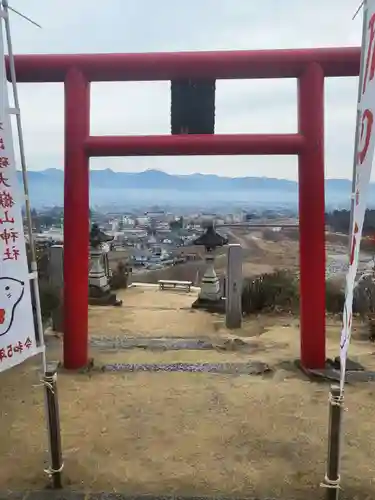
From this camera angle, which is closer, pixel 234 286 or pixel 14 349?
pixel 14 349

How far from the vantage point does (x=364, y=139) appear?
2.54 meters

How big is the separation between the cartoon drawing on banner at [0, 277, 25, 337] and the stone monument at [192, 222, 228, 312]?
512 cm

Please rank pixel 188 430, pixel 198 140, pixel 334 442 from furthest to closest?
1. pixel 198 140
2. pixel 188 430
3. pixel 334 442

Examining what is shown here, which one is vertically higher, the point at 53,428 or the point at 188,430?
the point at 53,428

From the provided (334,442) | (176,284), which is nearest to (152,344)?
(334,442)

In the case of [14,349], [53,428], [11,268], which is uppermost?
[11,268]

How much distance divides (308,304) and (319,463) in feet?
5.85

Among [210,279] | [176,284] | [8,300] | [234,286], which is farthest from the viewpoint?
[176,284]

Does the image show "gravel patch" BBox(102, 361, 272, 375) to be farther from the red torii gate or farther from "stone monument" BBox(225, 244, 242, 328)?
"stone monument" BBox(225, 244, 242, 328)

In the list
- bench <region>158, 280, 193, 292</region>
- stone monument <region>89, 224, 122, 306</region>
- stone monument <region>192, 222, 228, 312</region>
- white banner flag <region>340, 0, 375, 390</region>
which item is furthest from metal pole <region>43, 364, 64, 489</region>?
bench <region>158, 280, 193, 292</region>

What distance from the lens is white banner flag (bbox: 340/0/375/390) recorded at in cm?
246

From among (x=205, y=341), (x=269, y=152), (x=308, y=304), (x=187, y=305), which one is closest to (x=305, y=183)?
(x=269, y=152)

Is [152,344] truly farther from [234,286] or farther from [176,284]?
[176,284]

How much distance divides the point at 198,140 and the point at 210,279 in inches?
151
